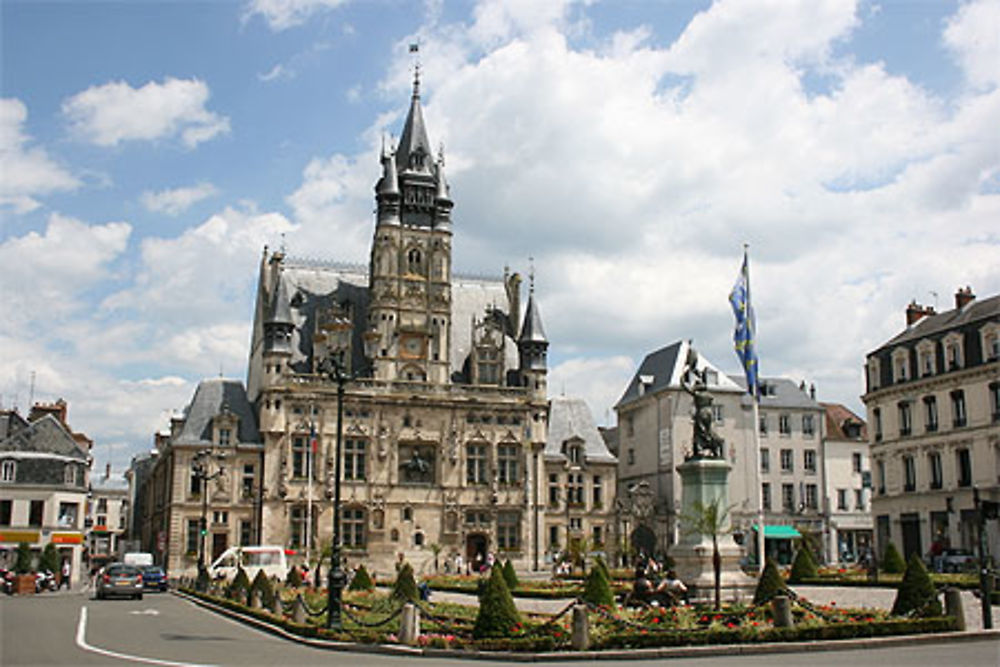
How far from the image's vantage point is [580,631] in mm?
17859

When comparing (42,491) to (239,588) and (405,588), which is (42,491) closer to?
(239,588)

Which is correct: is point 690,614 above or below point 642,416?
below

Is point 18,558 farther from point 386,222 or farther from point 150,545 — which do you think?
point 386,222

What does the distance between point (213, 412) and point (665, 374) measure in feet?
96.6

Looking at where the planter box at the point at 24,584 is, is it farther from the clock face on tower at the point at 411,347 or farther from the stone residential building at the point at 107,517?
the stone residential building at the point at 107,517

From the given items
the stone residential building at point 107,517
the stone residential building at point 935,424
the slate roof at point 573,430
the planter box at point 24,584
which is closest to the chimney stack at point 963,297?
the stone residential building at point 935,424

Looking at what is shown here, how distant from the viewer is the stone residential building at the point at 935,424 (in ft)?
156

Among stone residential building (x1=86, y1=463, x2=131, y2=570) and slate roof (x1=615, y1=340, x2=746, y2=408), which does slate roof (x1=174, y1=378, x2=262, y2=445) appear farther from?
stone residential building (x1=86, y1=463, x2=131, y2=570)

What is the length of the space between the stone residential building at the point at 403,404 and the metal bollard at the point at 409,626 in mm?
36049

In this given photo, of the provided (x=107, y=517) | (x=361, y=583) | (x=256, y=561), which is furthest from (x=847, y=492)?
(x=107, y=517)

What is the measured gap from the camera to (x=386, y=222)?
62531mm

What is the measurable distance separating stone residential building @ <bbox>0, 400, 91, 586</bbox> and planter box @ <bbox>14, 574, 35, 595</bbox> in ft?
51.3

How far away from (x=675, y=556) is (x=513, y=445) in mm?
34094

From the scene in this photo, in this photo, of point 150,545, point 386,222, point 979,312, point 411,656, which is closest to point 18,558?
point 150,545
